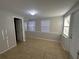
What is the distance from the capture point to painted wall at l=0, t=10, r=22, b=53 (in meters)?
2.73

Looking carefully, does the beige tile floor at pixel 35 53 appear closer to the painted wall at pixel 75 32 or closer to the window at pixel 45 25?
the painted wall at pixel 75 32

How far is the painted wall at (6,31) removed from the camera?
2734mm

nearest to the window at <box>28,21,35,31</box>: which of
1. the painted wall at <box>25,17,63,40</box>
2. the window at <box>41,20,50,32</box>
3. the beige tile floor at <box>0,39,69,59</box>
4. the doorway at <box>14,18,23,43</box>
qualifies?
the painted wall at <box>25,17,63,40</box>

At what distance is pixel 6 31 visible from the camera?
2.96m

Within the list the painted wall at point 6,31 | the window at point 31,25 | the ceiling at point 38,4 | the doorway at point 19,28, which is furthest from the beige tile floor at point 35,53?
the window at point 31,25

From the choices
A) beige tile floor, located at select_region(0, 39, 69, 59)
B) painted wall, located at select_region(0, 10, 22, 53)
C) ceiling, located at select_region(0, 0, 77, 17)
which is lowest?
beige tile floor, located at select_region(0, 39, 69, 59)

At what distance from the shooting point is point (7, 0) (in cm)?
169

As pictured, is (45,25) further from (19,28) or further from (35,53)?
(35,53)

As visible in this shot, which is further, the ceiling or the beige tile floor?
the beige tile floor

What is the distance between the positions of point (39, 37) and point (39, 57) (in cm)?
302

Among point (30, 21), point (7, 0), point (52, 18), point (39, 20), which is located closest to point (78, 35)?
point (7, 0)

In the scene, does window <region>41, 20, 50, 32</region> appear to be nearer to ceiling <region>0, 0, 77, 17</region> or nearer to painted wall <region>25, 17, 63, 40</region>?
painted wall <region>25, 17, 63, 40</region>

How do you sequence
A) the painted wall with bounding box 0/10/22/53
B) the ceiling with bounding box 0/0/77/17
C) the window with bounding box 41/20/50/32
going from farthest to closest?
1. the window with bounding box 41/20/50/32
2. the painted wall with bounding box 0/10/22/53
3. the ceiling with bounding box 0/0/77/17

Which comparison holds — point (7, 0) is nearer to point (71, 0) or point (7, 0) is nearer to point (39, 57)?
point (71, 0)
